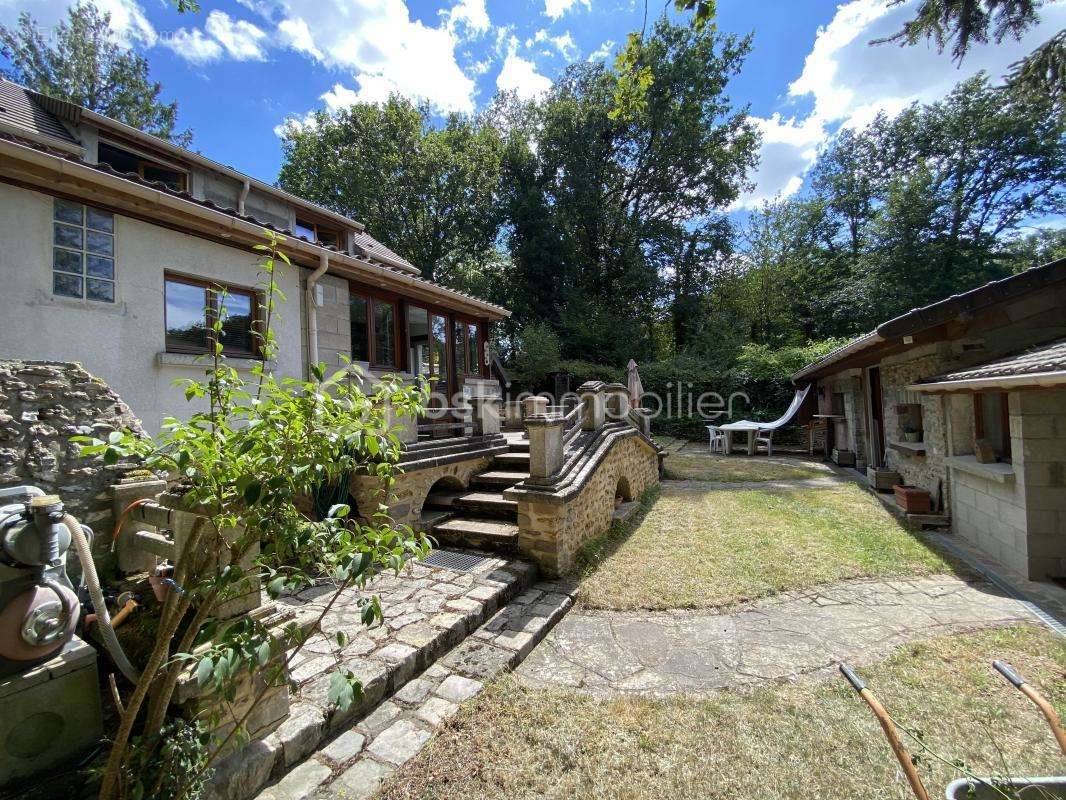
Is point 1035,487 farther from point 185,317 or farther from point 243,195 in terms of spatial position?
point 243,195

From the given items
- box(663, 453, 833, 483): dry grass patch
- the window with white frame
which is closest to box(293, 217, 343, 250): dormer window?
the window with white frame

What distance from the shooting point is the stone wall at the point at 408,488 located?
500 centimetres

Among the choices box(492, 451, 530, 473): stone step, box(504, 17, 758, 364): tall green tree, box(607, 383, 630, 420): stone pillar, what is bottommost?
box(492, 451, 530, 473): stone step

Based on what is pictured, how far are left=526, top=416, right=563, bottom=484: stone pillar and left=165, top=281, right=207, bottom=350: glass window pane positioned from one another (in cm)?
407

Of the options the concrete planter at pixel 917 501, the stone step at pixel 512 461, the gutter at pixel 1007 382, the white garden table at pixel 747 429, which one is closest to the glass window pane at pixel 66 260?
the stone step at pixel 512 461

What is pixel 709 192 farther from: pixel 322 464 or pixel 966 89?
pixel 322 464

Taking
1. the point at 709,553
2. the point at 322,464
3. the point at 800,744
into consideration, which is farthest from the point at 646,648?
the point at 322,464

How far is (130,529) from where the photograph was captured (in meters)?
2.65

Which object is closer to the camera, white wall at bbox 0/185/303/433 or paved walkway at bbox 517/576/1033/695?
paved walkway at bbox 517/576/1033/695

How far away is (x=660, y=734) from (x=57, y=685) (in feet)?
9.45

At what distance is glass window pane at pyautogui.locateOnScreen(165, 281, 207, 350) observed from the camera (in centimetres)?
518

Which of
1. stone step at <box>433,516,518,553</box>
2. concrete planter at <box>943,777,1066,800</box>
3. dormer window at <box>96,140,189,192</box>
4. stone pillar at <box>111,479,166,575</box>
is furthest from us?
dormer window at <box>96,140,189,192</box>

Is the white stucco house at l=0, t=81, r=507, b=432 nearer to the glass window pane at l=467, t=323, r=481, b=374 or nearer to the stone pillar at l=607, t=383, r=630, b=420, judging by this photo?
the glass window pane at l=467, t=323, r=481, b=374

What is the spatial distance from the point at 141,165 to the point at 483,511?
7.29 meters
